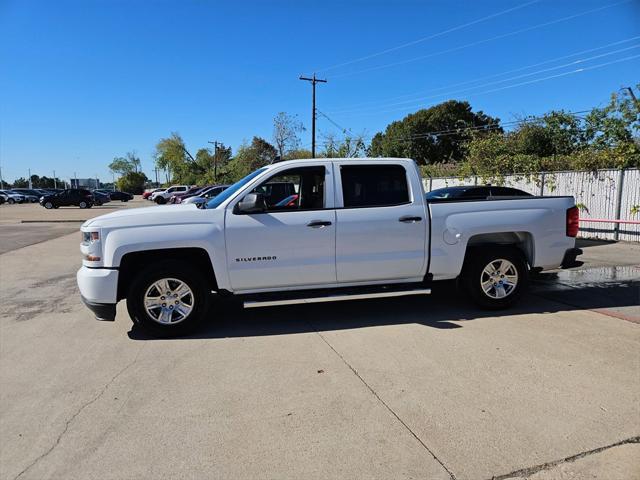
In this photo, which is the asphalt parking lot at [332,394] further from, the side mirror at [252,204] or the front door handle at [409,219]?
the side mirror at [252,204]

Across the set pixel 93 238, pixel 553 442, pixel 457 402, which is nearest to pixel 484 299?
pixel 457 402

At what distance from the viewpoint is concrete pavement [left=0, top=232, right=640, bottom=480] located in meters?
2.87

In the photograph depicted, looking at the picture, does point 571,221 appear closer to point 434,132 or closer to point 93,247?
point 93,247

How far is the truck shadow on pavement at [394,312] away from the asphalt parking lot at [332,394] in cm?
4

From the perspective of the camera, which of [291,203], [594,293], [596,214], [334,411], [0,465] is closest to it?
[0,465]

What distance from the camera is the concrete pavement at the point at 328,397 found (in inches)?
113

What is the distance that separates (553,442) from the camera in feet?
9.90

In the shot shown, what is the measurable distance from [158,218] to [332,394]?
277 cm

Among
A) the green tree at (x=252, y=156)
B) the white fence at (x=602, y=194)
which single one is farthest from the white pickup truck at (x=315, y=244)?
the green tree at (x=252, y=156)

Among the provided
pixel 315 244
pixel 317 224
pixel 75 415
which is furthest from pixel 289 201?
pixel 75 415

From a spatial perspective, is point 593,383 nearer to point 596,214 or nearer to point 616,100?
point 596,214

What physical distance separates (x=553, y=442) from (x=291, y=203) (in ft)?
12.3

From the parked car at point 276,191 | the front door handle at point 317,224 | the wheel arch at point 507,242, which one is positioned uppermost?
the parked car at point 276,191

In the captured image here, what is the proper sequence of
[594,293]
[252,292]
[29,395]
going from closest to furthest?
[29,395]
[252,292]
[594,293]
